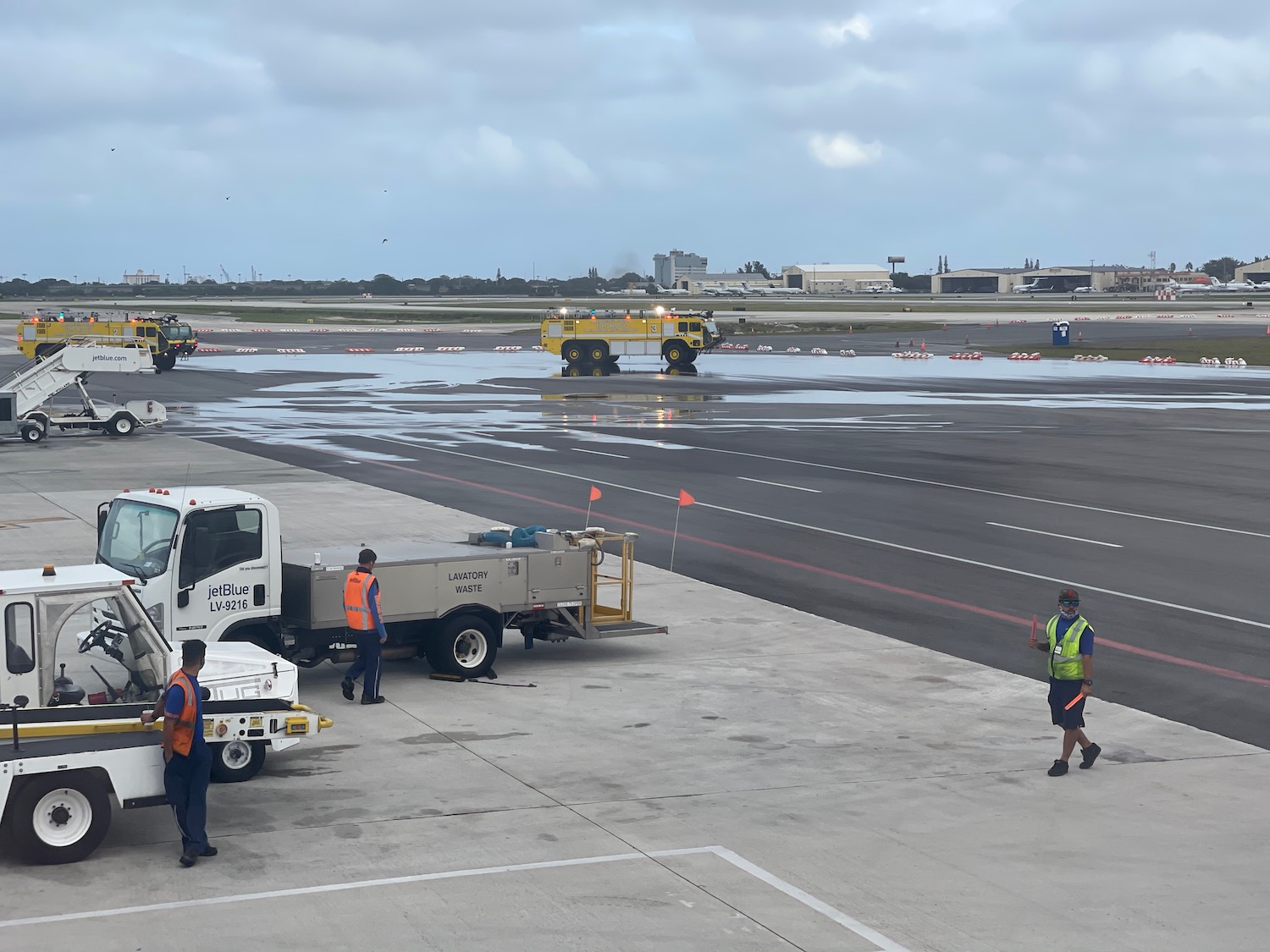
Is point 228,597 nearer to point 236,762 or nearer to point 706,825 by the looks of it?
point 236,762

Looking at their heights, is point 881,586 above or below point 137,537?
below

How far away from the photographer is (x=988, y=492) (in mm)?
33031

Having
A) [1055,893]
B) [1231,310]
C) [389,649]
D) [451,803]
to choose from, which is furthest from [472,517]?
[1231,310]

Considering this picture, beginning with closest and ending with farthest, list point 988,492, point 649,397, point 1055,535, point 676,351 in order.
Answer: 1. point 1055,535
2. point 988,492
3. point 649,397
4. point 676,351

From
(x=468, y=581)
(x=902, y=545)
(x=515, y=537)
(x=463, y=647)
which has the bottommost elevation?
(x=902, y=545)

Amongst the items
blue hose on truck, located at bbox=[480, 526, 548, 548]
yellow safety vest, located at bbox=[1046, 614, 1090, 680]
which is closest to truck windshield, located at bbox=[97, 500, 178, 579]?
blue hose on truck, located at bbox=[480, 526, 548, 548]

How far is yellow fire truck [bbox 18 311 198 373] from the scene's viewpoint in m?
69.2

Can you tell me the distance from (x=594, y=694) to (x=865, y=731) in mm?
3249

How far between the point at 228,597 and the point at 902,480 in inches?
854

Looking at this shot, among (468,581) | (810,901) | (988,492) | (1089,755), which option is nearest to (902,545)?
(988,492)

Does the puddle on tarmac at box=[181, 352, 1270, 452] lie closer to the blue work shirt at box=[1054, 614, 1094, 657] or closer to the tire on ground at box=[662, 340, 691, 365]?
the tire on ground at box=[662, 340, 691, 365]

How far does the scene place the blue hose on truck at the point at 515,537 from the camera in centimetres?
1850

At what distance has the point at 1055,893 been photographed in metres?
10.8

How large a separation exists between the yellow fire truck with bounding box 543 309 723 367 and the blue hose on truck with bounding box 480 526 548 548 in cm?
5407
